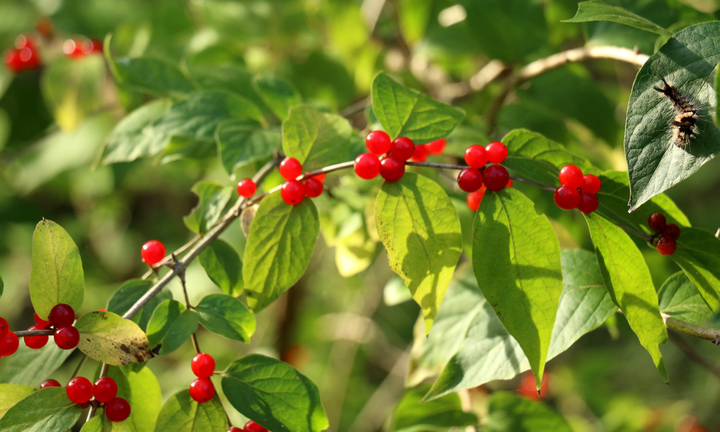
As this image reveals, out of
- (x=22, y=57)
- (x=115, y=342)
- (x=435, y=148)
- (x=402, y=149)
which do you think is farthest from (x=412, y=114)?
(x=22, y=57)

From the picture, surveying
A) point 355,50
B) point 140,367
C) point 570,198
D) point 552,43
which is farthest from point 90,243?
point 570,198

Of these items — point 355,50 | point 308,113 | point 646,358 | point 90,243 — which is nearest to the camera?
point 308,113

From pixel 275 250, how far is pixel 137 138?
1.24 ft

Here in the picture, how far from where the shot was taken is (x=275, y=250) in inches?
19.5

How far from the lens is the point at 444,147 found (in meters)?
0.68

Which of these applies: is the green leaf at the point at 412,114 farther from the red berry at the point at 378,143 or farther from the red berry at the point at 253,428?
the red berry at the point at 253,428

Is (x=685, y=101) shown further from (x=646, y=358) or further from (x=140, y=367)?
(x=646, y=358)

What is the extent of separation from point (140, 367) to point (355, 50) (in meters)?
0.89

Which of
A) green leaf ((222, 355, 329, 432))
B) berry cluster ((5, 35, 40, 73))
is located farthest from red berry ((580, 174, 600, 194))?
berry cluster ((5, 35, 40, 73))

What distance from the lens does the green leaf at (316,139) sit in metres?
0.52

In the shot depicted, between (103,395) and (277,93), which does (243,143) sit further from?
(103,395)

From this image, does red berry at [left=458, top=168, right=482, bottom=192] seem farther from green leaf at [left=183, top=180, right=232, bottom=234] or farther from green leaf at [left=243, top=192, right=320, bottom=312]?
green leaf at [left=183, top=180, right=232, bottom=234]

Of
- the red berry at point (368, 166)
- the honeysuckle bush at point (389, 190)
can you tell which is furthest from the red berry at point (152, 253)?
the red berry at point (368, 166)

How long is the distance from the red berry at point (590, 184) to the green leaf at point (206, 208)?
0.37 m
